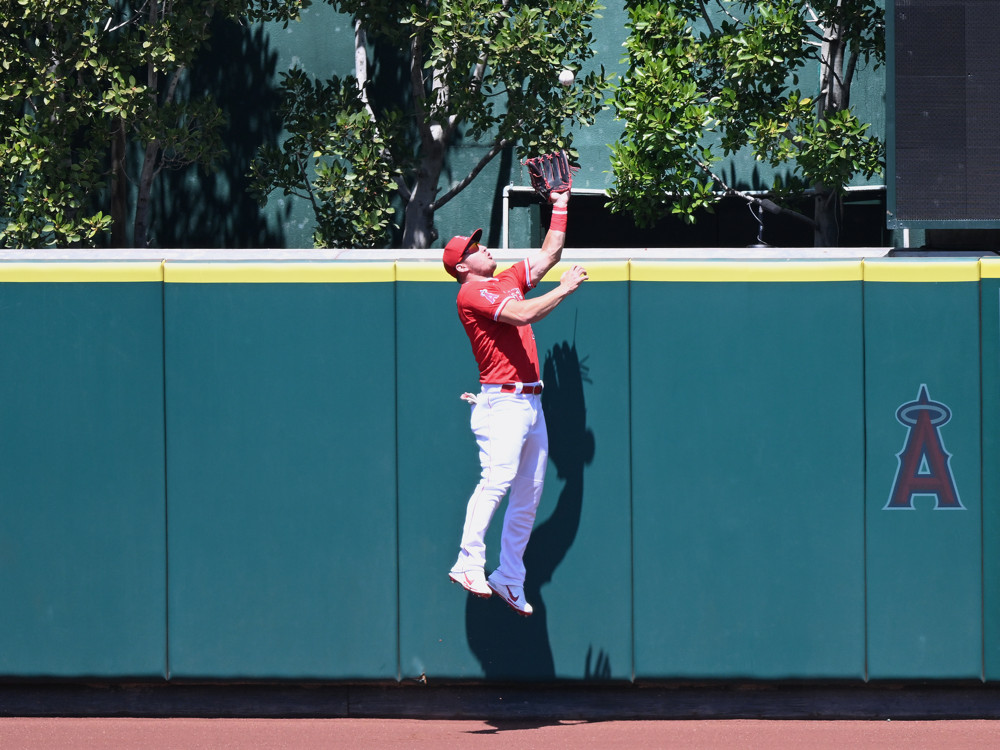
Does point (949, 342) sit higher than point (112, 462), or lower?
higher

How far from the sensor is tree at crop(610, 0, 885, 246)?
9938 millimetres

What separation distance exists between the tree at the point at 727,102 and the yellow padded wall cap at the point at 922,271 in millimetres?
4430

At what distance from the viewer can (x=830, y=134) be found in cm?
1003

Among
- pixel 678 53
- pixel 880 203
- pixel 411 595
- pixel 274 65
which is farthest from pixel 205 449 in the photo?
pixel 880 203

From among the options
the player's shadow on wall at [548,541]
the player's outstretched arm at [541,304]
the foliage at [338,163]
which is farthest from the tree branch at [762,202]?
the player's outstretched arm at [541,304]

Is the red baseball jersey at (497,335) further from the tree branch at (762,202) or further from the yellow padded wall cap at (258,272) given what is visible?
the tree branch at (762,202)

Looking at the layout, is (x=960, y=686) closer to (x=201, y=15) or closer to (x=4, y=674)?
(x=4, y=674)

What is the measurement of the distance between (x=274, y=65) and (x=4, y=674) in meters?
8.95

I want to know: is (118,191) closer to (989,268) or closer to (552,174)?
(552,174)

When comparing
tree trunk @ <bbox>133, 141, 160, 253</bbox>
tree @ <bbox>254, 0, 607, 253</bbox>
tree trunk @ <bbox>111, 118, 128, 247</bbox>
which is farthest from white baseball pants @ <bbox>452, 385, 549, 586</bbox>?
tree trunk @ <bbox>111, 118, 128, 247</bbox>

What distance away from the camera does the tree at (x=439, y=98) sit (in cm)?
1040

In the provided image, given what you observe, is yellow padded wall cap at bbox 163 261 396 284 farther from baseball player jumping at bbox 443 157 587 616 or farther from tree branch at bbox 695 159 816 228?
tree branch at bbox 695 159 816 228

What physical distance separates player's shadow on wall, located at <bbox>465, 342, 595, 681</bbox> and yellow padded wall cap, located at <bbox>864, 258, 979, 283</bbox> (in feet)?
5.13

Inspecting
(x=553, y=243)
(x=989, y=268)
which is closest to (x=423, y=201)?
(x=553, y=243)
